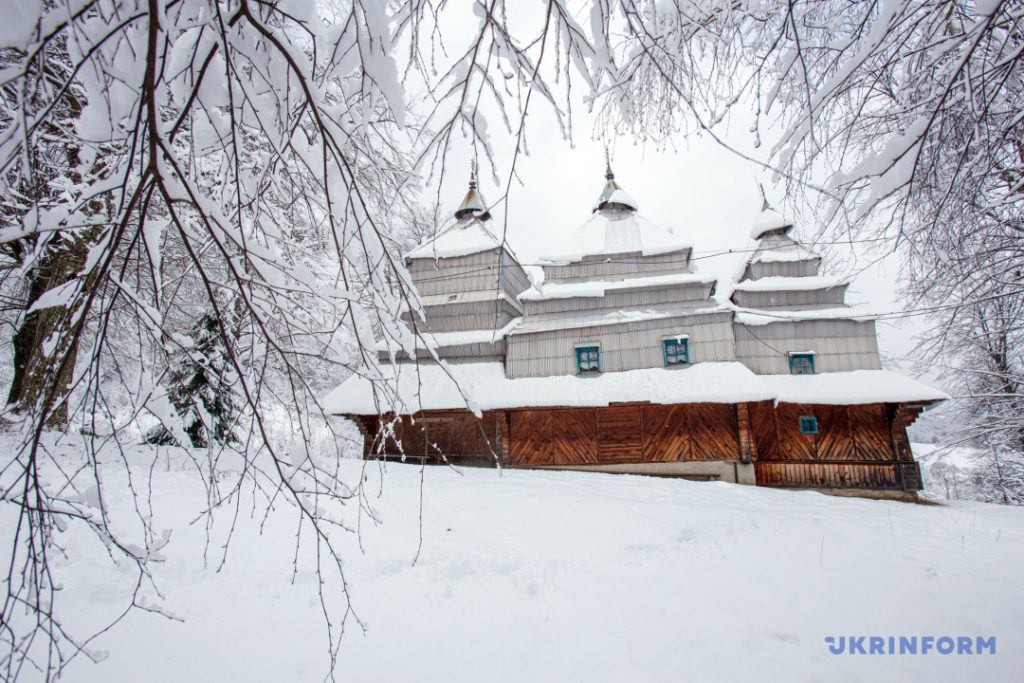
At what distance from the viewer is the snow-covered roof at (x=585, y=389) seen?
11.1 metres

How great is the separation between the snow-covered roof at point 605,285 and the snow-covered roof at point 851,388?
3.50m

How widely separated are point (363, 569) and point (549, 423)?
29.6ft

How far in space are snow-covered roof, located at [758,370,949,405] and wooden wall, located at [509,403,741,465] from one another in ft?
5.47

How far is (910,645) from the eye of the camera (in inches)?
119

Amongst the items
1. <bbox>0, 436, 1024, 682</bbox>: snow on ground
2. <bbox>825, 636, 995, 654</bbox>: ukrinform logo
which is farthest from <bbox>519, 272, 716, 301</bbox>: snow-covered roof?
<bbox>825, 636, 995, 654</bbox>: ukrinform logo

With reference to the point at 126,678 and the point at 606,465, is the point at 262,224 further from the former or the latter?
the point at 606,465

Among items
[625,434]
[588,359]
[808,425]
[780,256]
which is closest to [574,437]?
[625,434]

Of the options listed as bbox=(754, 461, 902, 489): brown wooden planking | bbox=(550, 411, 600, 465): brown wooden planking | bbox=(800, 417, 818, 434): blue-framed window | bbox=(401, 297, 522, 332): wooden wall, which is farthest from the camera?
bbox=(401, 297, 522, 332): wooden wall

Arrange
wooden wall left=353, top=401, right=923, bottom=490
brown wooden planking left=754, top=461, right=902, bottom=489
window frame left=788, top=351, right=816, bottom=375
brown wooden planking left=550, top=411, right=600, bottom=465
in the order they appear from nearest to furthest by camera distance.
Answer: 1. brown wooden planking left=754, top=461, right=902, bottom=489
2. wooden wall left=353, top=401, right=923, bottom=490
3. brown wooden planking left=550, top=411, right=600, bottom=465
4. window frame left=788, top=351, right=816, bottom=375

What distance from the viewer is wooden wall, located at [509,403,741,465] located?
11945 mm

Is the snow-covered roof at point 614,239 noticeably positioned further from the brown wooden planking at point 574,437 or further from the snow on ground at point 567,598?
the snow on ground at point 567,598

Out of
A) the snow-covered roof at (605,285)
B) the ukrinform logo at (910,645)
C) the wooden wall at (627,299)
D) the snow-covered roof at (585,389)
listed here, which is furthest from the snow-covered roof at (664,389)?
the ukrinform logo at (910,645)

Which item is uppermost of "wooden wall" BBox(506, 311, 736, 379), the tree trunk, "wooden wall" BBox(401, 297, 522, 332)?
"wooden wall" BBox(401, 297, 522, 332)

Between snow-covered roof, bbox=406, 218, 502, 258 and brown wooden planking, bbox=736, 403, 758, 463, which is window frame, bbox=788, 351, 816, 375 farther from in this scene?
snow-covered roof, bbox=406, 218, 502, 258
